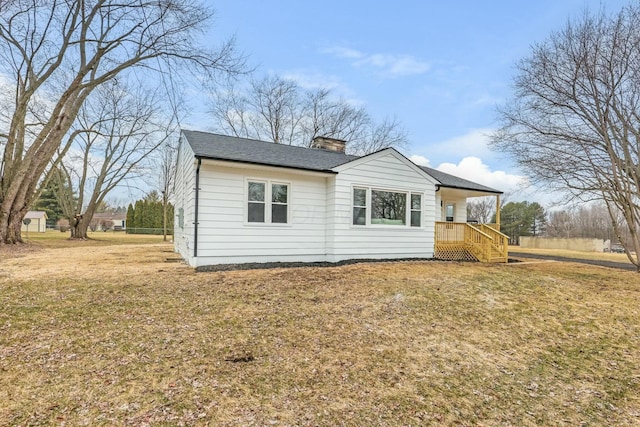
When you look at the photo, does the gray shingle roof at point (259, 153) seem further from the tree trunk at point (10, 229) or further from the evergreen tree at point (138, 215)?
the evergreen tree at point (138, 215)

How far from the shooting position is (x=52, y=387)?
315cm

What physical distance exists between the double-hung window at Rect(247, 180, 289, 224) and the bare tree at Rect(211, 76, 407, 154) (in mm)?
19098

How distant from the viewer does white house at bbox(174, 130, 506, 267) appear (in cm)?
894

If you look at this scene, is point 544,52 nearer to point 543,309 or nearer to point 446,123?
point 446,123

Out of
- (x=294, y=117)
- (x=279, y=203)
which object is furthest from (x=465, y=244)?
(x=294, y=117)

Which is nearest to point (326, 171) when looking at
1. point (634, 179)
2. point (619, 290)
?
point (619, 290)

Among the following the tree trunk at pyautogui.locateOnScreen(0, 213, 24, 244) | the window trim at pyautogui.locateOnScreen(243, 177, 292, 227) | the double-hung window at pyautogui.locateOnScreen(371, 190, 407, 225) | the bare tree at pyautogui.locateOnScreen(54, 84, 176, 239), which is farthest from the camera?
the bare tree at pyautogui.locateOnScreen(54, 84, 176, 239)

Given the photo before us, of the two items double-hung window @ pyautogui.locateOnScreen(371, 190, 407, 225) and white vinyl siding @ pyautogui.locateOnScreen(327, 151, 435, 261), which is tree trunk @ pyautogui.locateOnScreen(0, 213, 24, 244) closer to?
white vinyl siding @ pyautogui.locateOnScreen(327, 151, 435, 261)

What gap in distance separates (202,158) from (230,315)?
15.2 ft

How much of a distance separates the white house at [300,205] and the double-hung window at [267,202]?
29mm

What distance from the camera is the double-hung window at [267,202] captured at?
31.1ft

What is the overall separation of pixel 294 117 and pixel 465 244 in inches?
772

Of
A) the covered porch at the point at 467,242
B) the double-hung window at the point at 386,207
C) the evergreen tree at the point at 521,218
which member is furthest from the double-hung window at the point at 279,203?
the evergreen tree at the point at 521,218

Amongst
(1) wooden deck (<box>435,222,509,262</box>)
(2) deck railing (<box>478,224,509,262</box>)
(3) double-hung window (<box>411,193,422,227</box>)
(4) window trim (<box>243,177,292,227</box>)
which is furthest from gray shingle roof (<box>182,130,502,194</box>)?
(2) deck railing (<box>478,224,509,262</box>)
